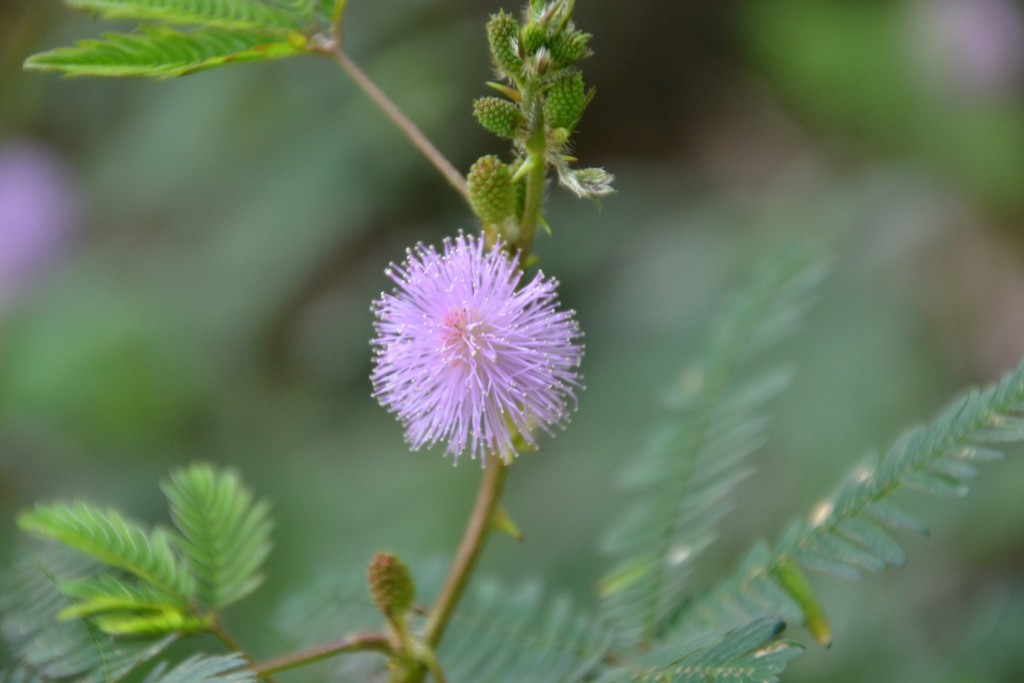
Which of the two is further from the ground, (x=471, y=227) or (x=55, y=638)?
(x=471, y=227)

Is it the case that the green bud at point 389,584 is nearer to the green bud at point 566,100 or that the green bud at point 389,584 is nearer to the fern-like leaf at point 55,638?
the fern-like leaf at point 55,638

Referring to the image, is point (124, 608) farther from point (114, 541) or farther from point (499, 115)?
point (499, 115)

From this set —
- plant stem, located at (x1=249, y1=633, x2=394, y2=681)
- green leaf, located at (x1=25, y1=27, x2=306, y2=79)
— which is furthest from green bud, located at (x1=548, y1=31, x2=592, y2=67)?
plant stem, located at (x1=249, y1=633, x2=394, y2=681)

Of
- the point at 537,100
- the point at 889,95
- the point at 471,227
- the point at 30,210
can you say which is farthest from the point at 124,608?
the point at 889,95

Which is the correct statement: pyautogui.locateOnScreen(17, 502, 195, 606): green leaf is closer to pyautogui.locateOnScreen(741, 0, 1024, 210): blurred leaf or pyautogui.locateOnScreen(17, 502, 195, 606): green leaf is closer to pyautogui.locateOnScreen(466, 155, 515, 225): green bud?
pyautogui.locateOnScreen(466, 155, 515, 225): green bud

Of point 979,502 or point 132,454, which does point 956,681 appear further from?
point 132,454

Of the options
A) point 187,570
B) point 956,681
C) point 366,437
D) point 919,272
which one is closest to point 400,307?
point 187,570
